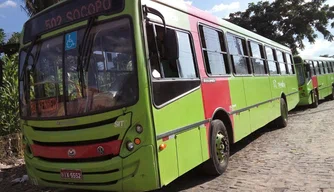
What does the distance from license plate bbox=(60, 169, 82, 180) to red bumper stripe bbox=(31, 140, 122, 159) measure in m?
0.17

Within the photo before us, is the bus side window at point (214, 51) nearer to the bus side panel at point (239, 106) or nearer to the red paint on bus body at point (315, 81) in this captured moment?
the bus side panel at point (239, 106)

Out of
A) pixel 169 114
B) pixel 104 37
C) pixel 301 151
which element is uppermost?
pixel 104 37

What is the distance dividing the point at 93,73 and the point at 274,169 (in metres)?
3.57

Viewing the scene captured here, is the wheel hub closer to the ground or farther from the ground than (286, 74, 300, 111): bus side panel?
closer to the ground

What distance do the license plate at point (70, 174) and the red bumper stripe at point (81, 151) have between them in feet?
0.57

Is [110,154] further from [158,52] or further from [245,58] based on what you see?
[245,58]

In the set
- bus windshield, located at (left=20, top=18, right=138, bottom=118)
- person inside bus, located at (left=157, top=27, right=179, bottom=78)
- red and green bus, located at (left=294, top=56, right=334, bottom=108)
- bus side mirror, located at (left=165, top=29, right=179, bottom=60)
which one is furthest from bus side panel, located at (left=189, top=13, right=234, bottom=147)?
red and green bus, located at (left=294, top=56, right=334, bottom=108)

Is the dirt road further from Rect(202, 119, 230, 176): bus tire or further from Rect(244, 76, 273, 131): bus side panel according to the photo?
Rect(244, 76, 273, 131): bus side panel

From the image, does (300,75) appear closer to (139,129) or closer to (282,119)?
(282,119)

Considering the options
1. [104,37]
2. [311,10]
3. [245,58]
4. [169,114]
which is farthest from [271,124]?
[311,10]

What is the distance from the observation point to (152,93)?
3988 mm

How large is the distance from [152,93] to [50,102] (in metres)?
1.51

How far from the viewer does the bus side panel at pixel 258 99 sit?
7.62m

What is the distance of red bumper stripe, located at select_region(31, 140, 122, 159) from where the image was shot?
3.95 meters
